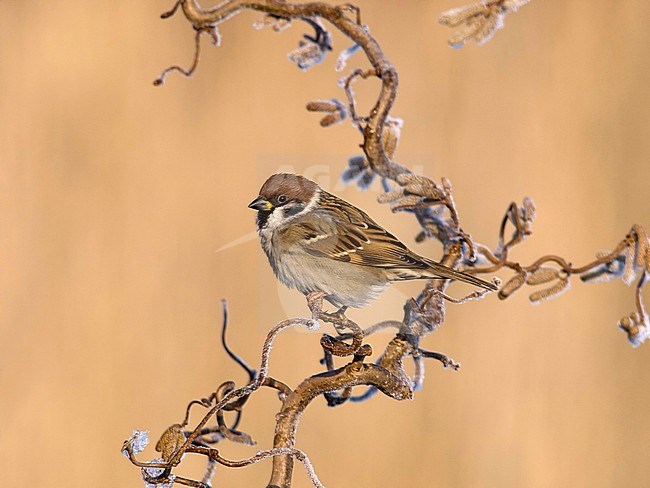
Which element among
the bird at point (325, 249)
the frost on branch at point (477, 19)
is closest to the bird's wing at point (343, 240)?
the bird at point (325, 249)

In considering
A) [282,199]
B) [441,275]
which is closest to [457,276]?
[441,275]

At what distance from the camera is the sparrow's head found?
469 millimetres

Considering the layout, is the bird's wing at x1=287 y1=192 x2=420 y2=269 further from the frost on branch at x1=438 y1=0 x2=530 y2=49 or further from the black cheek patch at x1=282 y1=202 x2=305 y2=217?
the frost on branch at x1=438 y1=0 x2=530 y2=49

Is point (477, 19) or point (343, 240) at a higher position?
point (477, 19)

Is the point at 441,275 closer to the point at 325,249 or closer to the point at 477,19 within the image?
the point at 325,249

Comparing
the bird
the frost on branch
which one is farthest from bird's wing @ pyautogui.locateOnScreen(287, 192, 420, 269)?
the frost on branch

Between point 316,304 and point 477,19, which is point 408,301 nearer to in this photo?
point 316,304

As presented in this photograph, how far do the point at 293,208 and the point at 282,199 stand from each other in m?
0.01

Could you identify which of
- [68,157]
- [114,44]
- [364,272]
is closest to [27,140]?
[68,157]

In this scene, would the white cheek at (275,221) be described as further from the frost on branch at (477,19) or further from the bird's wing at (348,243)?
the frost on branch at (477,19)

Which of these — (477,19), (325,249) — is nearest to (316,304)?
(325,249)

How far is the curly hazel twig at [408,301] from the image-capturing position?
1.55 feet

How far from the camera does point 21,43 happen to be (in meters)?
0.99

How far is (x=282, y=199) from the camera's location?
0.47 meters
